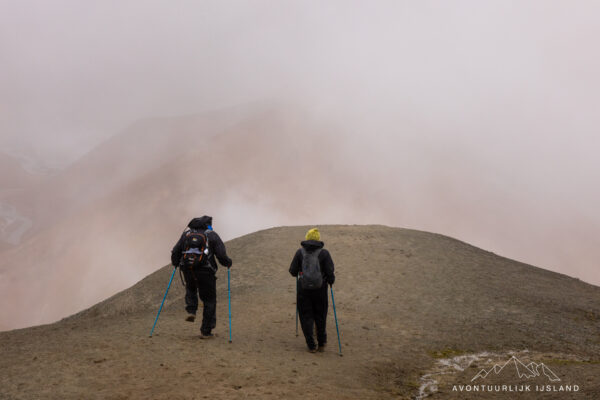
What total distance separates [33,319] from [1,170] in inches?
3619

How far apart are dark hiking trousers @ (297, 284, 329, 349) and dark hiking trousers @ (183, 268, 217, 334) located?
1.69 metres

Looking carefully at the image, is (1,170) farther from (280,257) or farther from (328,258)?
(328,258)

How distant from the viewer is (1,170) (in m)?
134

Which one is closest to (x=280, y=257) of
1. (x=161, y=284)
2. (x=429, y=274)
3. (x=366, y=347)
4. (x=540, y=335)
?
(x=161, y=284)

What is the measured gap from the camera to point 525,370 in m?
8.16

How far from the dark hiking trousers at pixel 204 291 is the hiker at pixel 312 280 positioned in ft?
5.30

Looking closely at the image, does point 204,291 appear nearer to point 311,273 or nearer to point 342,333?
point 311,273

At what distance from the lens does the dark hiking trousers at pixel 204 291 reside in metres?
8.58

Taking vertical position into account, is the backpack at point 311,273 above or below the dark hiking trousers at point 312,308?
above

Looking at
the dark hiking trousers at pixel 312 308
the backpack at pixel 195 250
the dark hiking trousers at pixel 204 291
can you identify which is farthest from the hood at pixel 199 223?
the dark hiking trousers at pixel 312 308

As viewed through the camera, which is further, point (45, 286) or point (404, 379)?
point (45, 286)

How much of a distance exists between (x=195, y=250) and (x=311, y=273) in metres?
2.25

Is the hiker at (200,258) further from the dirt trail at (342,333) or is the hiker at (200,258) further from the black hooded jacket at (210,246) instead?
the dirt trail at (342,333)

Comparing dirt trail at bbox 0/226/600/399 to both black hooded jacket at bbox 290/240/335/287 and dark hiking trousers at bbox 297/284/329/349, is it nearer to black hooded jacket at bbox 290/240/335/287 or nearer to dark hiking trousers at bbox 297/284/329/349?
dark hiking trousers at bbox 297/284/329/349
